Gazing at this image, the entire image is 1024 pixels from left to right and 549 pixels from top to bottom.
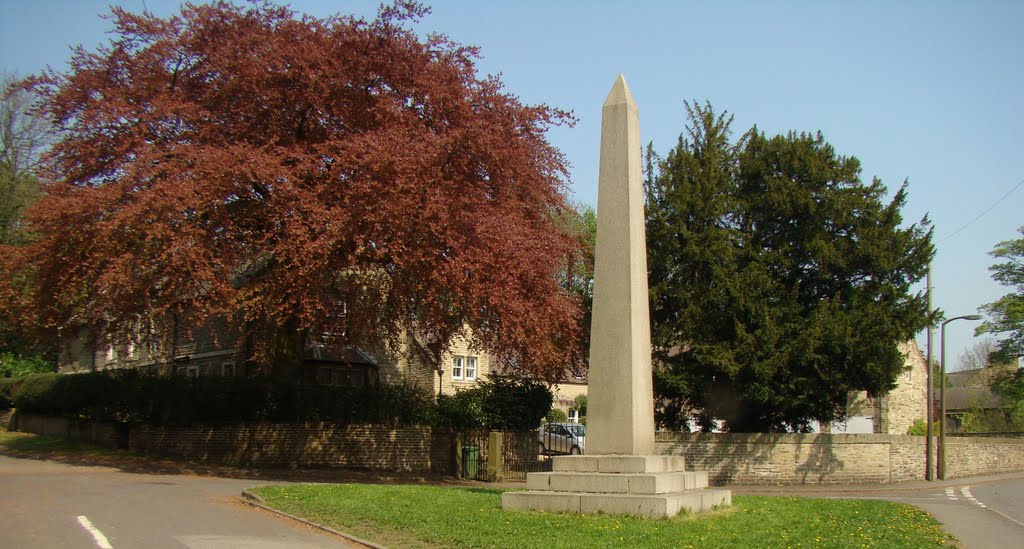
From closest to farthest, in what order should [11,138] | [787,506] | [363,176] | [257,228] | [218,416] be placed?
[787,506] → [363,176] → [257,228] → [218,416] → [11,138]

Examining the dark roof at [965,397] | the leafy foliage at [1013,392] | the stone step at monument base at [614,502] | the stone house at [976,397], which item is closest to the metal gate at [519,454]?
the stone step at monument base at [614,502]

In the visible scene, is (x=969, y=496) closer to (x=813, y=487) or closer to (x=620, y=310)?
(x=813, y=487)

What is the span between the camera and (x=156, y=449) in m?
26.7

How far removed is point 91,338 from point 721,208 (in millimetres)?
18996

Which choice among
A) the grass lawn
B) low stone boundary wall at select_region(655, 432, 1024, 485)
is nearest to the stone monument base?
low stone boundary wall at select_region(655, 432, 1024, 485)

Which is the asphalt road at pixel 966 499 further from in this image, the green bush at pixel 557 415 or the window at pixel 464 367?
the window at pixel 464 367

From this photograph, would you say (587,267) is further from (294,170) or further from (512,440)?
(294,170)

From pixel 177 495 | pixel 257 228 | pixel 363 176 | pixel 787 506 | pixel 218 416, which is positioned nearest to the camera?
pixel 787 506

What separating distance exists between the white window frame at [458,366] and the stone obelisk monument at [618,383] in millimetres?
30454

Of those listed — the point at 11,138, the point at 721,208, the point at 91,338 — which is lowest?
the point at 91,338

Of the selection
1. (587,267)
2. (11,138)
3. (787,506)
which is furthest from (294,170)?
(11,138)

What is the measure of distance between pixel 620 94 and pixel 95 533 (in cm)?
1024

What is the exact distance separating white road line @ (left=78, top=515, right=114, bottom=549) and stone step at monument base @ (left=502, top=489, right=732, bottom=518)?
5.58 meters

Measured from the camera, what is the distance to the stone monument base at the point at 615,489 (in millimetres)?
12226
